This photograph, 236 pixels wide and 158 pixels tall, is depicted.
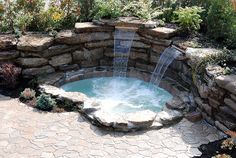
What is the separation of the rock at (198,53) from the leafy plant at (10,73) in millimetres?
3489

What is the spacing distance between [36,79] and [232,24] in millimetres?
4196

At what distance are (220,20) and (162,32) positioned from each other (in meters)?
1.21

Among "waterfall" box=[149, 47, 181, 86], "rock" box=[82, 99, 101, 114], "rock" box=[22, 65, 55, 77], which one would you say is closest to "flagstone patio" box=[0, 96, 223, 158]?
"rock" box=[82, 99, 101, 114]

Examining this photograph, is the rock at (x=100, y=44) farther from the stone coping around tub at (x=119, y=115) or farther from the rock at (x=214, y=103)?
the rock at (x=214, y=103)

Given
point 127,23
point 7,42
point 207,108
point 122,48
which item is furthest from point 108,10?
point 207,108

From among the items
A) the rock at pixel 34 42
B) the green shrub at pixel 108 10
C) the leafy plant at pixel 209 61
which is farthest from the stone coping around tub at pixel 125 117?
the green shrub at pixel 108 10

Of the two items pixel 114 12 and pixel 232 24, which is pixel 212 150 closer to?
pixel 232 24

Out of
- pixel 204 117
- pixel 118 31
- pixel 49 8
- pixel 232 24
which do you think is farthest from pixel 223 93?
pixel 49 8

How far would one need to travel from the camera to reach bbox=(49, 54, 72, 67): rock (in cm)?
830

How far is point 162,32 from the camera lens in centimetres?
804

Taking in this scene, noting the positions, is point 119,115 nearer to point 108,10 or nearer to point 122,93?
point 122,93

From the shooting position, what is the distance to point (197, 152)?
6008mm

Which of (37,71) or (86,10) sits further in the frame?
(86,10)

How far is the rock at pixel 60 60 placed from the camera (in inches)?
327
